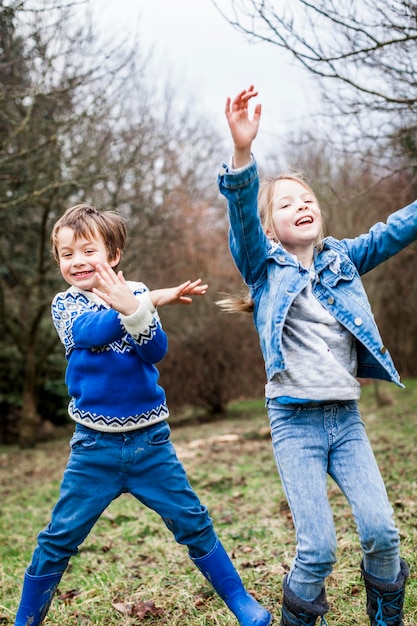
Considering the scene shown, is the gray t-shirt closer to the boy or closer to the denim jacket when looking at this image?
the denim jacket

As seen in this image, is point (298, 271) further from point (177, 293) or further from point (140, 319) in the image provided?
point (140, 319)

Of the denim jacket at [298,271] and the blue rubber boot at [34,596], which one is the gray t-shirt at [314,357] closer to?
the denim jacket at [298,271]

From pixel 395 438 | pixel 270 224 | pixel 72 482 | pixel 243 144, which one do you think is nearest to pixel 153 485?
pixel 72 482

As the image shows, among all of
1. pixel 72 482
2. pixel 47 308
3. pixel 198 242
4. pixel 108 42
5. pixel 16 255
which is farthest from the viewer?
pixel 198 242

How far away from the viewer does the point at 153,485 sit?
8.74 feet

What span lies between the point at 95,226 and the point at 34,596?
1.47 m

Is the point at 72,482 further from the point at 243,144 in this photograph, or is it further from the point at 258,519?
the point at 258,519

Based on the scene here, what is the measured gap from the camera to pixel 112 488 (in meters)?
2.65

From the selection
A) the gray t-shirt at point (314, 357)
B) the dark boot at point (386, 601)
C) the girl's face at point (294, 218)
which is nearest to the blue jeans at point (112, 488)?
A: the gray t-shirt at point (314, 357)

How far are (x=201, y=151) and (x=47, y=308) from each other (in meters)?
8.36

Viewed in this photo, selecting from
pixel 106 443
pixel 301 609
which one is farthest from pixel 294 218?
pixel 301 609

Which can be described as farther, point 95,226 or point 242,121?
point 95,226

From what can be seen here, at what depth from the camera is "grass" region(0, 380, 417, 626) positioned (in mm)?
3098

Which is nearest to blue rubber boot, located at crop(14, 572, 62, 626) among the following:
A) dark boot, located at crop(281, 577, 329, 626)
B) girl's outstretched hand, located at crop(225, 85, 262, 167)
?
dark boot, located at crop(281, 577, 329, 626)
